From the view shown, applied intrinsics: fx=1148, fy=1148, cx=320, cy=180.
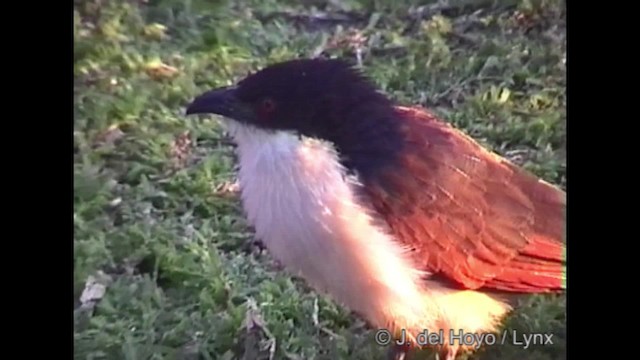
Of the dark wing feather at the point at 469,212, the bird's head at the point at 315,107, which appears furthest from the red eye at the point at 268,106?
the dark wing feather at the point at 469,212

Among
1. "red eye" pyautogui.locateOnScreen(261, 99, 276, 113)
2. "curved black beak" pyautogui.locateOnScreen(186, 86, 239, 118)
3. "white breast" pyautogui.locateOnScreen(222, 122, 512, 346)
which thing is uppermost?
"red eye" pyautogui.locateOnScreen(261, 99, 276, 113)

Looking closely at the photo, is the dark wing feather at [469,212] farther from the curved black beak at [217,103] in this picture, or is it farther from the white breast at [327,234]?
the curved black beak at [217,103]

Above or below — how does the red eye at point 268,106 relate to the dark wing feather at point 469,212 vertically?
above

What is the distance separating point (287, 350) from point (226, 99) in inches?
13.3

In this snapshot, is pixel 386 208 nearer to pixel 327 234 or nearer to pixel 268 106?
pixel 327 234

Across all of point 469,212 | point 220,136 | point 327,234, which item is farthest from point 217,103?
point 469,212

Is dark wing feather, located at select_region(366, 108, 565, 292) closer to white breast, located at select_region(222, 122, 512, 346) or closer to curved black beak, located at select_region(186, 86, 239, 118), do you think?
white breast, located at select_region(222, 122, 512, 346)

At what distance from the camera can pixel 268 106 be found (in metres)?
1.48

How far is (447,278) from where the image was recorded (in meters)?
1.47

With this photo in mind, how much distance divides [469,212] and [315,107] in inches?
9.5

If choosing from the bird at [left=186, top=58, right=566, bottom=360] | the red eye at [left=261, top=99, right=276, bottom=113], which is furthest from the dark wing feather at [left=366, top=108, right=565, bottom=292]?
the red eye at [left=261, top=99, right=276, bottom=113]

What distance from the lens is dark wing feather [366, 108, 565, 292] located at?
147cm

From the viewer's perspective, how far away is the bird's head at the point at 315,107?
4.84 ft
